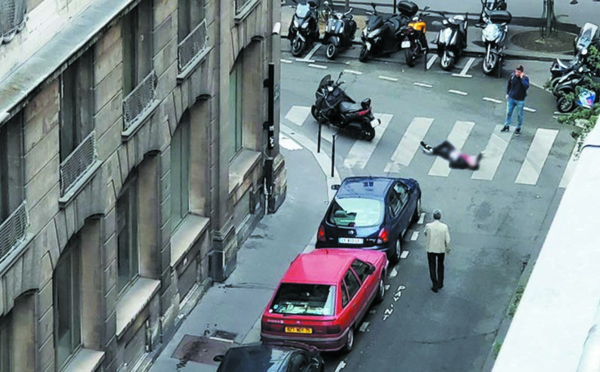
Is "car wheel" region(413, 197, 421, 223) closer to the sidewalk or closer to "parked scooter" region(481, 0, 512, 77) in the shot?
the sidewalk

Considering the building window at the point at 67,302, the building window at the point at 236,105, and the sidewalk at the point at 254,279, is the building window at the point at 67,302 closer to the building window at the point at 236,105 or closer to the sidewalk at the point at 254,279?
the sidewalk at the point at 254,279

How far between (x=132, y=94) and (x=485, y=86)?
19189 mm

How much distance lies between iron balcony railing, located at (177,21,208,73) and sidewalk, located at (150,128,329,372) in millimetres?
5029

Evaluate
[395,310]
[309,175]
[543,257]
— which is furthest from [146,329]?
[543,257]

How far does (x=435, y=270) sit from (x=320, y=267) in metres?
3.36

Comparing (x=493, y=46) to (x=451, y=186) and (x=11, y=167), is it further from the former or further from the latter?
(x=11, y=167)

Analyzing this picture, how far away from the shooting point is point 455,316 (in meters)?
29.2

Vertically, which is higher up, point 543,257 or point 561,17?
point 543,257

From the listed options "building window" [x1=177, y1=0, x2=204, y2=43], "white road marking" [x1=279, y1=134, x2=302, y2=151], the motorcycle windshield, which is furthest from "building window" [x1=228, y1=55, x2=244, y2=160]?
the motorcycle windshield

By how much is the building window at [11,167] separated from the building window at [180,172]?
7459mm

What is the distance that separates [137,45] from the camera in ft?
83.0

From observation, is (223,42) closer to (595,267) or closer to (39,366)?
(39,366)

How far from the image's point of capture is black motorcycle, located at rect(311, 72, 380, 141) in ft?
123

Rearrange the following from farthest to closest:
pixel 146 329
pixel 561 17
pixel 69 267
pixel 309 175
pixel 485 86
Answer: pixel 561 17 < pixel 485 86 < pixel 309 175 < pixel 146 329 < pixel 69 267
